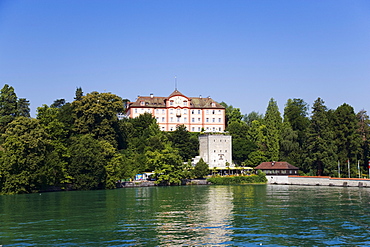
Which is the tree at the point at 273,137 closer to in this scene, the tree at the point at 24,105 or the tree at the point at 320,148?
the tree at the point at 320,148

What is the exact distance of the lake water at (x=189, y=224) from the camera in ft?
65.5

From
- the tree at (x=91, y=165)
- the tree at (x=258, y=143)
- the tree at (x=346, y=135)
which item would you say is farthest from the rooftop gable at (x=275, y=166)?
the tree at (x=91, y=165)

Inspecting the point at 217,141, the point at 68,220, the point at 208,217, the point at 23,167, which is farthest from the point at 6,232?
the point at 217,141

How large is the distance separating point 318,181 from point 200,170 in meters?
18.5

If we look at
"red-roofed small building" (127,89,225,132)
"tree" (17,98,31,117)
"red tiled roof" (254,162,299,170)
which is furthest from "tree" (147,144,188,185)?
"tree" (17,98,31,117)

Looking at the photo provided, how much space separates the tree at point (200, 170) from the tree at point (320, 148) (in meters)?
16.3

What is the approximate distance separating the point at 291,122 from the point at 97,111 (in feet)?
133

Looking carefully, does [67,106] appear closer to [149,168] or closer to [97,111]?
[97,111]

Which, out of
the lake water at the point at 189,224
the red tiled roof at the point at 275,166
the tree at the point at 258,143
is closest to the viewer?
the lake water at the point at 189,224

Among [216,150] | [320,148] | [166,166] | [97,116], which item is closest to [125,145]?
[97,116]

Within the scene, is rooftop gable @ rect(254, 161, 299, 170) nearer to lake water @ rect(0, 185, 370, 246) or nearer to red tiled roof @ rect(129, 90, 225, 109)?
red tiled roof @ rect(129, 90, 225, 109)

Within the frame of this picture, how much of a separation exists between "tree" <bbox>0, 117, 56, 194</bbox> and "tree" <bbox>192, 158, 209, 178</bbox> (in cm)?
2453

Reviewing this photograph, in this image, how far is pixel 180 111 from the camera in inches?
3605

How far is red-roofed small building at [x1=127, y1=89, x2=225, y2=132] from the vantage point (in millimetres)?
90500
